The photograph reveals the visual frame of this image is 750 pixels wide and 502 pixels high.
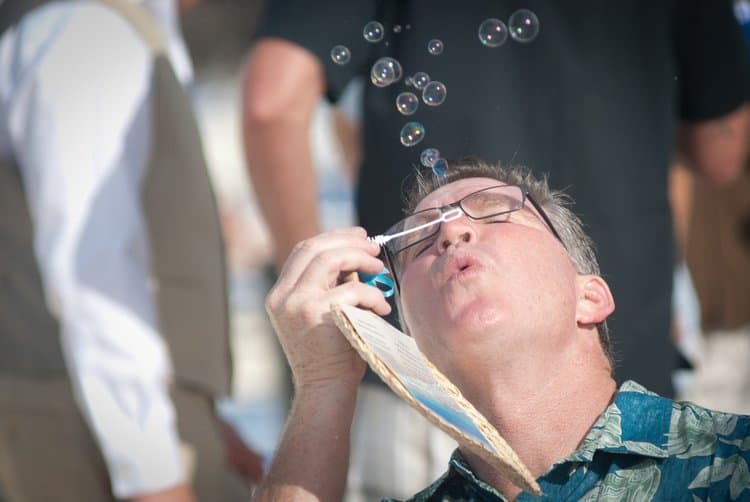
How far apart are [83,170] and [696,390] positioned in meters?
1.99

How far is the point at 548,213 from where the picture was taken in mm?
1730

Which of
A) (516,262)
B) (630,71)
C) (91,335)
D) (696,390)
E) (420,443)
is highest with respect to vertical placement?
(630,71)

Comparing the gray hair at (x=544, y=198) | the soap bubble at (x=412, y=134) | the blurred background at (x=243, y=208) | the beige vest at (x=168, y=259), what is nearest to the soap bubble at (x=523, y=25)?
the soap bubble at (x=412, y=134)

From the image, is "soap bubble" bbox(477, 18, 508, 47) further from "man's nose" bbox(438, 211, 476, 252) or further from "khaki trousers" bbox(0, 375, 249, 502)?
"khaki trousers" bbox(0, 375, 249, 502)

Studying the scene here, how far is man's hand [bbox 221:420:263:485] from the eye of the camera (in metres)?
3.02

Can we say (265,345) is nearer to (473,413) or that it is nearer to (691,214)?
(691,214)

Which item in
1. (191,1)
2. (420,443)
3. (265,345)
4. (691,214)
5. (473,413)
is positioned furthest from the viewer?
(265,345)

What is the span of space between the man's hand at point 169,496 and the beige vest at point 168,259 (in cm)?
25

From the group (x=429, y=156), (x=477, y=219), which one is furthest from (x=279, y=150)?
(x=477, y=219)

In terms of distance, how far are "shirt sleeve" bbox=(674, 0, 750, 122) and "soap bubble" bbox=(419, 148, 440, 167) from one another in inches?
23.7

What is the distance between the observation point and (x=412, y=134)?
2.00m

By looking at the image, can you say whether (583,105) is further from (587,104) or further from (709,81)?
(709,81)

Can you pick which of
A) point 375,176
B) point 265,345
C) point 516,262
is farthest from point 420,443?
point 265,345

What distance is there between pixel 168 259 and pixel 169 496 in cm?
54
